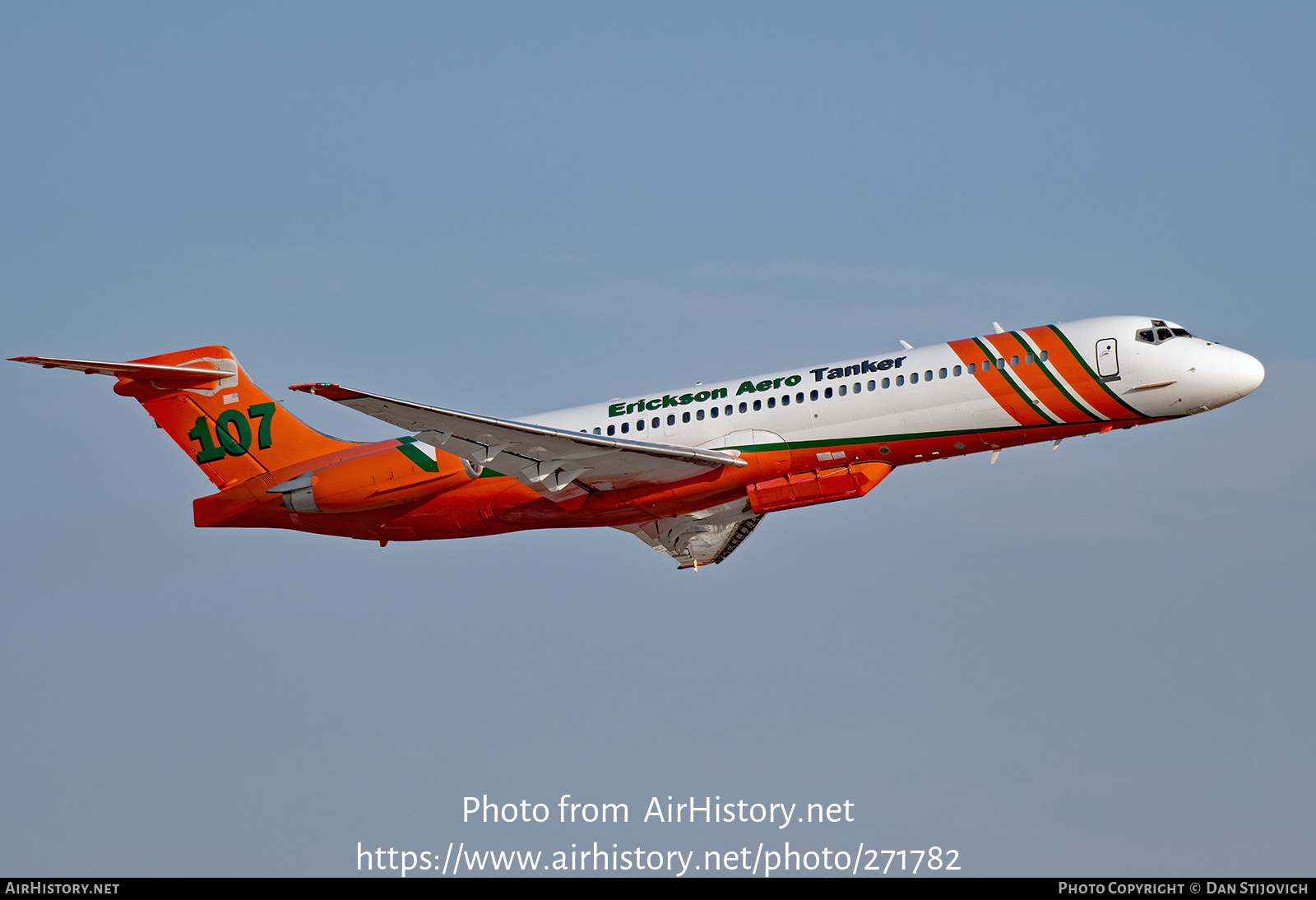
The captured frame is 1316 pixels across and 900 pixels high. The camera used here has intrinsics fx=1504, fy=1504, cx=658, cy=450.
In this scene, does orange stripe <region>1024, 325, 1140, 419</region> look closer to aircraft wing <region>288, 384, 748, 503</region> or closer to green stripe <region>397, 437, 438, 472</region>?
aircraft wing <region>288, 384, 748, 503</region>

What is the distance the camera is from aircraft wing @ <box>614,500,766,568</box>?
141ft

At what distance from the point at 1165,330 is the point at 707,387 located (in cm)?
1084

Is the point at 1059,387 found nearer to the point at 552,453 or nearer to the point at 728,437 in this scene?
the point at 728,437

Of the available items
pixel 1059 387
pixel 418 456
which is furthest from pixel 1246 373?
pixel 418 456

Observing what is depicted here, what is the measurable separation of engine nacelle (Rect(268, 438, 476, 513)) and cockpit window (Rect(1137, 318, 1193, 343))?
54.3ft

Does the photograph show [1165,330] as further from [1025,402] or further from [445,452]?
[445,452]

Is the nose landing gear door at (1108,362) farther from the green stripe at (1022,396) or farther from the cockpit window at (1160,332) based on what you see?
the green stripe at (1022,396)

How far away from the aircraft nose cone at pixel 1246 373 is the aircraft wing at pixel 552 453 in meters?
11.4

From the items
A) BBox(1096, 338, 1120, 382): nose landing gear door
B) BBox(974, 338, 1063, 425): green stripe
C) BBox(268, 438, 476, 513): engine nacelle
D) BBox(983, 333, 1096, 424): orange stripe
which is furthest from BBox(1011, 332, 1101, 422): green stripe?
BBox(268, 438, 476, 513): engine nacelle

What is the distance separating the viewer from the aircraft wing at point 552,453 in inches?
1341

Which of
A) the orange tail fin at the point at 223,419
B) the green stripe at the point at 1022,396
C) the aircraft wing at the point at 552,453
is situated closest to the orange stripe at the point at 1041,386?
the green stripe at the point at 1022,396

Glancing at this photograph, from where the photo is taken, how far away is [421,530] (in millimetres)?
39438
